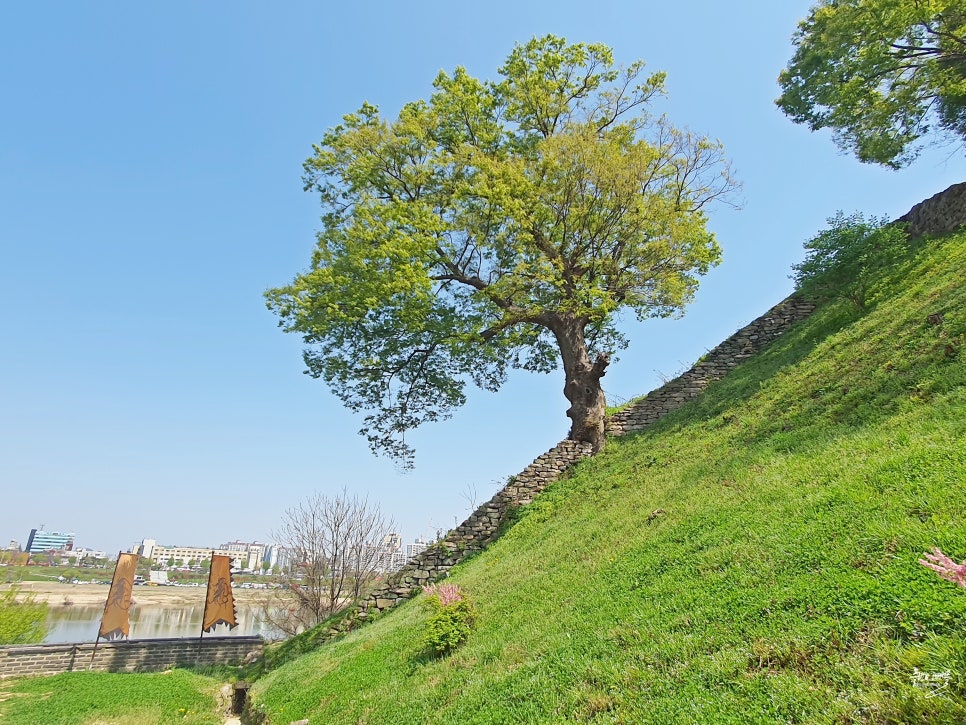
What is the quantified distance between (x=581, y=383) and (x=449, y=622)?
8567 millimetres

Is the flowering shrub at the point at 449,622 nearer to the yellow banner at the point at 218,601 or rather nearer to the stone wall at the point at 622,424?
the stone wall at the point at 622,424

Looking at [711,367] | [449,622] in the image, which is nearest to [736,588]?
[449,622]

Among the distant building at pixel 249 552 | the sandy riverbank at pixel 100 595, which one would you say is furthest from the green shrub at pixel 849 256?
the distant building at pixel 249 552

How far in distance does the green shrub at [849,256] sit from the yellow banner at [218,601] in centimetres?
1800

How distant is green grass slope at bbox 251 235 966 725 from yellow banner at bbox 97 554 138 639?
7598 millimetres

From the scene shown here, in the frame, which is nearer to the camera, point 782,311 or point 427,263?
point 427,263

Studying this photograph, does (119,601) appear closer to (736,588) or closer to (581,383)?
(581,383)

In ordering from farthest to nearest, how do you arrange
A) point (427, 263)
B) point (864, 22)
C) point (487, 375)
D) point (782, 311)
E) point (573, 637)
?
1. point (487, 375)
2. point (782, 311)
3. point (427, 263)
4. point (864, 22)
5. point (573, 637)

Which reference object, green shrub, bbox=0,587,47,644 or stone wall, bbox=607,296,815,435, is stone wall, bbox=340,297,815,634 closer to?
stone wall, bbox=607,296,815,435

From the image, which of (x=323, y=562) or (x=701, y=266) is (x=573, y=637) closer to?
(x=701, y=266)

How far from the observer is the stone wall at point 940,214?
12555mm

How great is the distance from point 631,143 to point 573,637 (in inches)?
511

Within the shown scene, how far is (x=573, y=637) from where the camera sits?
4.72 meters

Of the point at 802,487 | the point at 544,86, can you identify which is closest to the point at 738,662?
the point at 802,487
